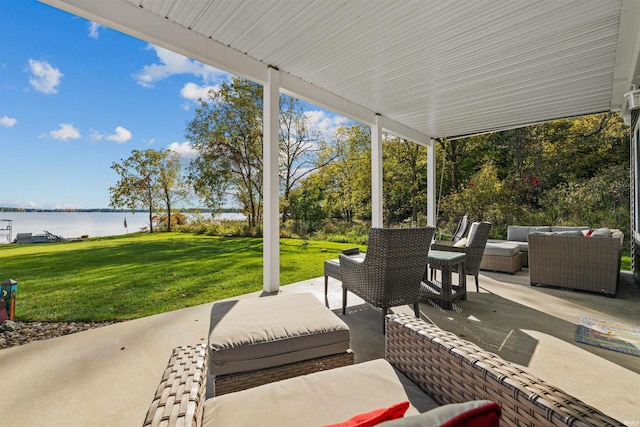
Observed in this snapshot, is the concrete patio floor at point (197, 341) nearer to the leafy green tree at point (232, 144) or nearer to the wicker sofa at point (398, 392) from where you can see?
the wicker sofa at point (398, 392)

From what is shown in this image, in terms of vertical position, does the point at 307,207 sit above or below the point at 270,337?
above

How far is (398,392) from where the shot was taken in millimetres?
1056

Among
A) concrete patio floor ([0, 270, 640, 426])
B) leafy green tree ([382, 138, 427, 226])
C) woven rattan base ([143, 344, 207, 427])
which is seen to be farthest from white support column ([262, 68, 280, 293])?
leafy green tree ([382, 138, 427, 226])

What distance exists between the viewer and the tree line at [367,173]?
23.7 feet

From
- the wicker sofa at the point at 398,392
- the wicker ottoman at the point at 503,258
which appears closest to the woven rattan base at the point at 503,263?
the wicker ottoman at the point at 503,258

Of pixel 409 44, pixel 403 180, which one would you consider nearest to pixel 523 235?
pixel 403 180

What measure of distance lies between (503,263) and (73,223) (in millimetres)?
7186

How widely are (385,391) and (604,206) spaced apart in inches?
371

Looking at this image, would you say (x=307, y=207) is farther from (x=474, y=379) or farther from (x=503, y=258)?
(x=474, y=379)

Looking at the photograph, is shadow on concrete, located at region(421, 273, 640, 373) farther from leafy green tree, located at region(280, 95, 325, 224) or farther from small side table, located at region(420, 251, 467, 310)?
leafy green tree, located at region(280, 95, 325, 224)

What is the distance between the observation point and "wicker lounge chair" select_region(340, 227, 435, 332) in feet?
8.50

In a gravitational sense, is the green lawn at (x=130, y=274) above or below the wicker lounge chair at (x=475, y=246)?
below

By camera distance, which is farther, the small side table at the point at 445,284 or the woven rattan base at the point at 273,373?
the small side table at the point at 445,284

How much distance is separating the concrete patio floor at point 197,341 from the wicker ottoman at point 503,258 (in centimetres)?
145
